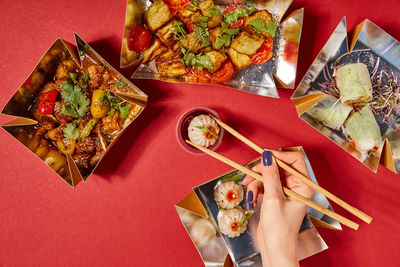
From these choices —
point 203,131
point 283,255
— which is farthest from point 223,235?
point 203,131

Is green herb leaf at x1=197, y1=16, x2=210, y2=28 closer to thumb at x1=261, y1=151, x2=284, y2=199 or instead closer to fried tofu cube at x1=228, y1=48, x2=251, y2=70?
fried tofu cube at x1=228, y1=48, x2=251, y2=70

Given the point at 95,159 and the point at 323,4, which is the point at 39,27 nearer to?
the point at 95,159

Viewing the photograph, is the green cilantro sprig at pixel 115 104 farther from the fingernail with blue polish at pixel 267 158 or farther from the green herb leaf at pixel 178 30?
the fingernail with blue polish at pixel 267 158

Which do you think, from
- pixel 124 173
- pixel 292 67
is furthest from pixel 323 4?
pixel 124 173

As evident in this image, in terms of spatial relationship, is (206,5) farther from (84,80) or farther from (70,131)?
(70,131)

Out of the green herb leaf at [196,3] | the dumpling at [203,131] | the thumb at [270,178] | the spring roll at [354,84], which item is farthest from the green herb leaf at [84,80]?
the spring roll at [354,84]

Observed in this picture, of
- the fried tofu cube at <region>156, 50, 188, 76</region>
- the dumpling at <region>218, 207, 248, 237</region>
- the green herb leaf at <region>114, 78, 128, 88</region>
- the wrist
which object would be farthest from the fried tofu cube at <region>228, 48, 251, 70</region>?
the wrist
